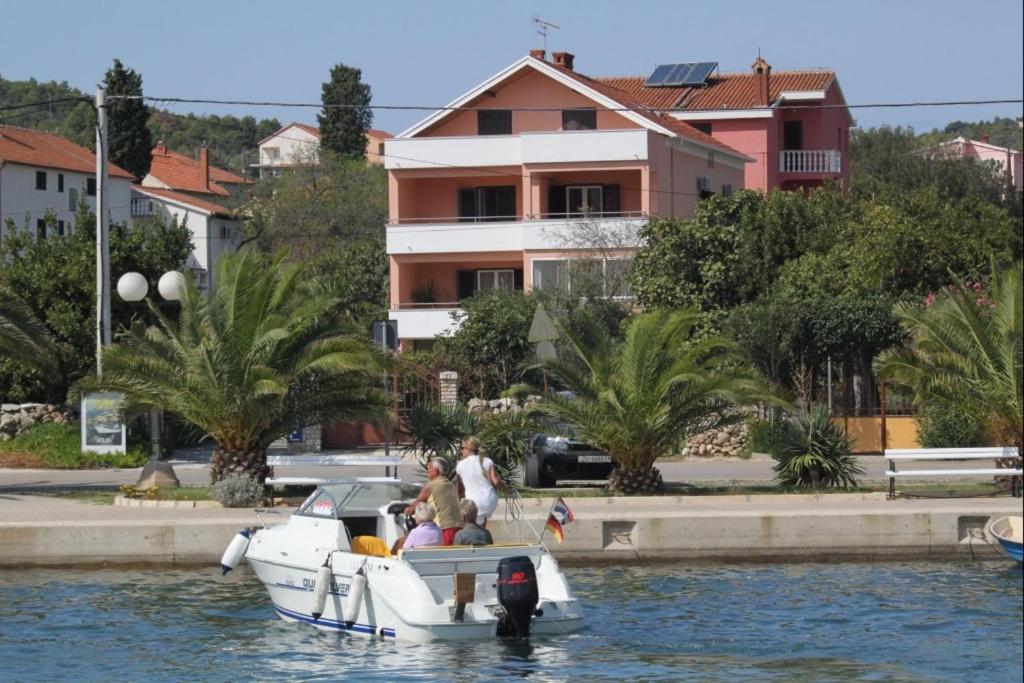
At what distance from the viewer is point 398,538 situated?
19.0m

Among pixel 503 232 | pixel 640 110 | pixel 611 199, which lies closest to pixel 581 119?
pixel 640 110

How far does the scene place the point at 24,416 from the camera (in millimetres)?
35719

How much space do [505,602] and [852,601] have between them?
17.3ft

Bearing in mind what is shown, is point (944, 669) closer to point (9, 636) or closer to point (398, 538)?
point (398, 538)

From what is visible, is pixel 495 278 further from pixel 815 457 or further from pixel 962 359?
pixel 962 359

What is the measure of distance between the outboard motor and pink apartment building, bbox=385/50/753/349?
34.1m

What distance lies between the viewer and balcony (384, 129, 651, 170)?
5262cm

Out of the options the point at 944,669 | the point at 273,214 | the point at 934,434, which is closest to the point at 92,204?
the point at 273,214

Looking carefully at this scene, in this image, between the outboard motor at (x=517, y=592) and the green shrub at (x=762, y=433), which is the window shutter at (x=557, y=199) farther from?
the outboard motor at (x=517, y=592)

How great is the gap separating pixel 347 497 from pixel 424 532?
194 centimetres

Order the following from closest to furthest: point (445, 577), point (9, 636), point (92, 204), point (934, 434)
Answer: point (445, 577) < point (9, 636) < point (934, 434) < point (92, 204)

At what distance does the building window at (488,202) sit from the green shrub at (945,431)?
78.0ft

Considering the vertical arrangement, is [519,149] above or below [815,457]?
above

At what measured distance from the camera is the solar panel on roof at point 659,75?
74.0m
